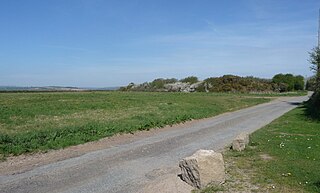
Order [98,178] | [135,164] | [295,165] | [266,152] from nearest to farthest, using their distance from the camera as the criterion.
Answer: [98,178] < [295,165] < [135,164] < [266,152]

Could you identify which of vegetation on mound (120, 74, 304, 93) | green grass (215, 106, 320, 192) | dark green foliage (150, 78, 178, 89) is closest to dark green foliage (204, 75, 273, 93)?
vegetation on mound (120, 74, 304, 93)

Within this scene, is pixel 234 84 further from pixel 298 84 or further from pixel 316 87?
pixel 316 87

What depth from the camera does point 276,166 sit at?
33.7ft

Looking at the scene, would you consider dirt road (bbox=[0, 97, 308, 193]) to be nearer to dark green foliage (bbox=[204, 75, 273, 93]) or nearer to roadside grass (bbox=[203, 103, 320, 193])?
roadside grass (bbox=[203, 103, 320, 193])

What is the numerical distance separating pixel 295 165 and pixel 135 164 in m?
4.97

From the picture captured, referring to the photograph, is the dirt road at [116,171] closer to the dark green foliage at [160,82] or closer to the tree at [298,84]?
the dark green foliage at [160,82]

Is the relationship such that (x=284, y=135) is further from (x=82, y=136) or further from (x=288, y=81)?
(x=288, y=81)

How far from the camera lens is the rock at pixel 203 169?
8.30 metres

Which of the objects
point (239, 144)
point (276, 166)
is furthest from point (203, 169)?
point (239, 144)

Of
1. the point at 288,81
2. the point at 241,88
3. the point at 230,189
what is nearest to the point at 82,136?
the point at 230,189

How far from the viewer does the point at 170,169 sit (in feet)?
34.0

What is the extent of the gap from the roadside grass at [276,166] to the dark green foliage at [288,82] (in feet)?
335

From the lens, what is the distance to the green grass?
8451mm

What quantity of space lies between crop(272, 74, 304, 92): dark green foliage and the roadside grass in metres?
102
